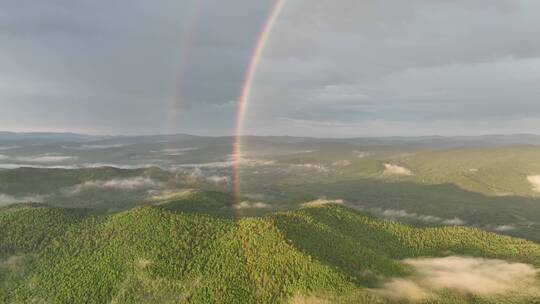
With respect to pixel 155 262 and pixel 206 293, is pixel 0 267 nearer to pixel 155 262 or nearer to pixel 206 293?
pixel 155 262

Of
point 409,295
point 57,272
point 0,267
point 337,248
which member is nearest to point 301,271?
point 337,248

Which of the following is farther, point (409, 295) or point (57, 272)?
point (57, 272)

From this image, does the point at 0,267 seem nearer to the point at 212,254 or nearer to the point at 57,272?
the point at 57,272

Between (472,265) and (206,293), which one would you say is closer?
(206,293)

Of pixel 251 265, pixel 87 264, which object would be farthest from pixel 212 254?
pixel 87 264

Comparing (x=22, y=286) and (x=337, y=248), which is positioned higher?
(x=337, y=248)

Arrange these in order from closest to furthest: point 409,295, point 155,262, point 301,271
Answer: point 409,295, point 301,271, point 155,262

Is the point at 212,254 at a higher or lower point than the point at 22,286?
higher

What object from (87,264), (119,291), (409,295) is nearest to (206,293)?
(119,291)

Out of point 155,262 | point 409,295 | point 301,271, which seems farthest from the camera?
point 155,262
